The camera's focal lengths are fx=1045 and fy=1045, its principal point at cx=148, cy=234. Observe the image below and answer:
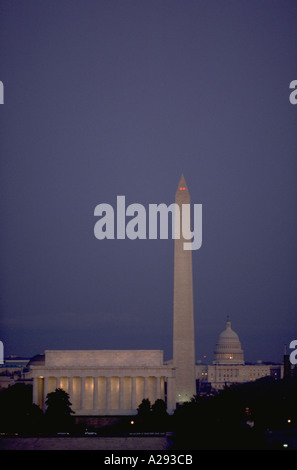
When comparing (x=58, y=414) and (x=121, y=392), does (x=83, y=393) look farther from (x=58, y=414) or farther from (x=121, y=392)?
(x=58, y=414)

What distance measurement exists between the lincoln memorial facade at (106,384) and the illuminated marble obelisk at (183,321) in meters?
3.69

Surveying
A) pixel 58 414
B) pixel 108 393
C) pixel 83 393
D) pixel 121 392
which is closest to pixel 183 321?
pixel 121 392

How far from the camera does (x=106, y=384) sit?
5674 inches

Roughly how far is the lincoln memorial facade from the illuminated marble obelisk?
12.1 feet

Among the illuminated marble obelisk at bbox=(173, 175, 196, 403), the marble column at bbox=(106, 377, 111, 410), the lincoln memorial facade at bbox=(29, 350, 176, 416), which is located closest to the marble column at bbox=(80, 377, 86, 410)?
the lincoln memorial facade at bbox=(29, 350, 176, 416)

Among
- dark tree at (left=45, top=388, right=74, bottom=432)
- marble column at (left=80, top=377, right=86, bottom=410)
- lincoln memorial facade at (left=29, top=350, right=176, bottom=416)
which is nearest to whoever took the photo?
dark tree at (left=45, top=388, right=74, bottom=432)

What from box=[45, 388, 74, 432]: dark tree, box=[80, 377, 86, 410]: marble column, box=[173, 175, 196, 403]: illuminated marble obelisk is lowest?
box=[45, 388, 74, 432]: dark tree

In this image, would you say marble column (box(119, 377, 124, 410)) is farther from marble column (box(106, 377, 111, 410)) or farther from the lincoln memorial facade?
marble column (box(106, 377, 111, 410))

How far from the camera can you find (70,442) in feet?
287

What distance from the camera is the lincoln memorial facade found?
142 metres
